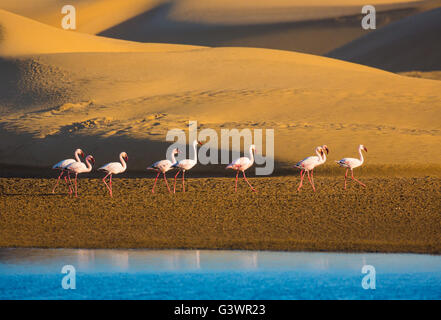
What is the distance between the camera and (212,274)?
992 cm

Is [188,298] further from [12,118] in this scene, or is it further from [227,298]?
[12,118]

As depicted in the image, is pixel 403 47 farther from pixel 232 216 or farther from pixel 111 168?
pixel 232 216

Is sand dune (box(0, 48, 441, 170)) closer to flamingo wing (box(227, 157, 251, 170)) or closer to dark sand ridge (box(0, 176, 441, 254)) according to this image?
flamingo wing (box(227, 157, 251, 170))

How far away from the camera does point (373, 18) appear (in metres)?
85.6

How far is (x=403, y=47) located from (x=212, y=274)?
5500 centimetres

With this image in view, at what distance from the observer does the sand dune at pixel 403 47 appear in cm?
5806

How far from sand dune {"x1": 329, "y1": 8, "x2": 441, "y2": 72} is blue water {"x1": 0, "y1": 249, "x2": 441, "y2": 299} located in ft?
153

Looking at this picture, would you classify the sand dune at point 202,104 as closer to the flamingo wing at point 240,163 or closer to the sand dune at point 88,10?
the flamingo wing at point 240,163

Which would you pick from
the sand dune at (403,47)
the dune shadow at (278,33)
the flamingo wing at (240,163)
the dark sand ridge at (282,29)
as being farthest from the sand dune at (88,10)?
the flamingo wing at (240,163)

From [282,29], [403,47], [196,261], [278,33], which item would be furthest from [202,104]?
[282,29]

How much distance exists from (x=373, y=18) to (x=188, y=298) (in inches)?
3147

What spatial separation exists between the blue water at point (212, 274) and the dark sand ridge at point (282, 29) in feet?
243

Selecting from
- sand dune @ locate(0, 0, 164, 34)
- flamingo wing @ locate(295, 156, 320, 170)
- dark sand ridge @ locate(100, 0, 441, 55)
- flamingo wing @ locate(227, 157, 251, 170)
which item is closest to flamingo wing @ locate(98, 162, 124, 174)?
flamingo wing @ locate(227, 157, 251, 170)
